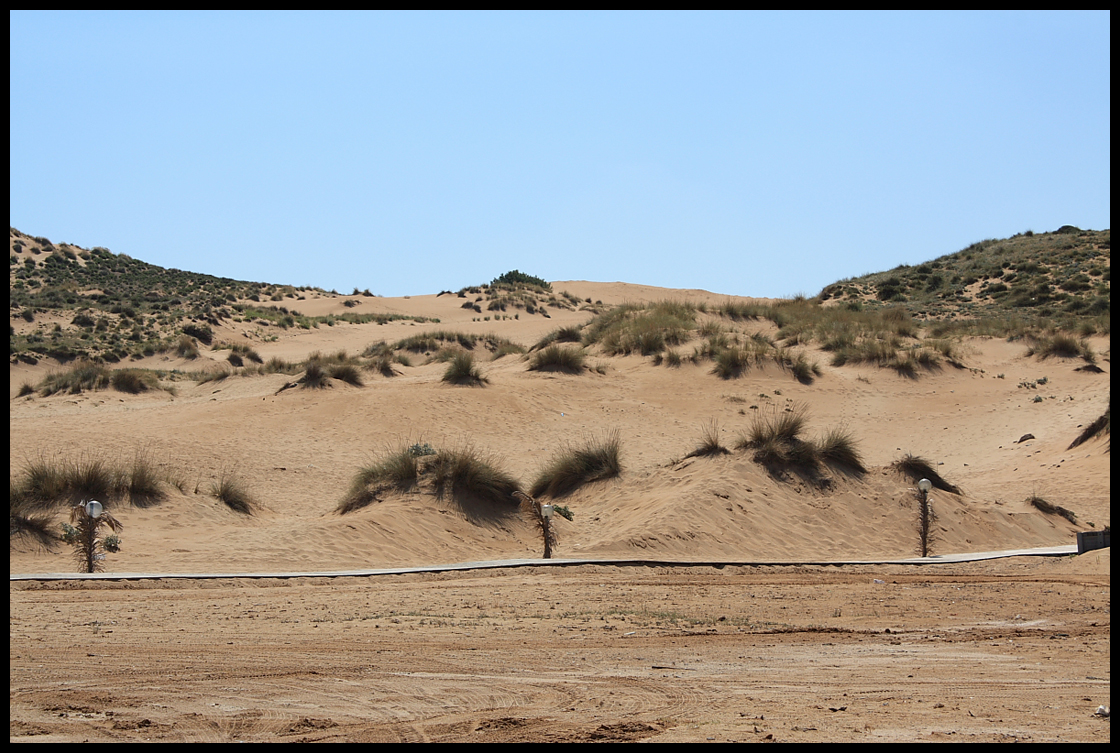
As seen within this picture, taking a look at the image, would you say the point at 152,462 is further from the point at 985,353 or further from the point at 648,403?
the point at 985,353

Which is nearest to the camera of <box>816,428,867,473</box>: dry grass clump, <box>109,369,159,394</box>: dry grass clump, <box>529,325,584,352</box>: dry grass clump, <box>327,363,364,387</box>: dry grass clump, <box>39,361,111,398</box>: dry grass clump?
<box>816,428,867,473</box>: dry grass clump

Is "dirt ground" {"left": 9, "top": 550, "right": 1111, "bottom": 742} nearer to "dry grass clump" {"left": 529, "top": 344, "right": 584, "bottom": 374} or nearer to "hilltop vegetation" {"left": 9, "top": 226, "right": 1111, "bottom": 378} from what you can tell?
"dry grass clump" {"left": 529, "top": 344, "right": 584, "bottom": 374}

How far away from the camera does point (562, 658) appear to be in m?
7.87

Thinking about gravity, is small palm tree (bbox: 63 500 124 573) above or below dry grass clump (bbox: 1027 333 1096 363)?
below

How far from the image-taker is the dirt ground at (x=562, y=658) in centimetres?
584

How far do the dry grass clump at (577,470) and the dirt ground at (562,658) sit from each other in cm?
590

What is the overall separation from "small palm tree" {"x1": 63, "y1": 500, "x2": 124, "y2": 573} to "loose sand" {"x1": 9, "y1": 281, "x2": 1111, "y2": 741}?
37 centimetres

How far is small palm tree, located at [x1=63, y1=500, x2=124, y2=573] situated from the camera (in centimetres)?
1216

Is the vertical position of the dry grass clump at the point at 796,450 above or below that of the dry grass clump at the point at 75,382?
below

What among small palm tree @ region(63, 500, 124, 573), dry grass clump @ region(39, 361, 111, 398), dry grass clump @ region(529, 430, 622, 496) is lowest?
small palm tree @ region(63, 500, 124, 573)

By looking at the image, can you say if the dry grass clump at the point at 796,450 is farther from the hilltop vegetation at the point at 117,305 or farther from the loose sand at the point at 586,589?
the hilltop vegetation at the point at 117,305

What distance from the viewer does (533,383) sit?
27.6 m

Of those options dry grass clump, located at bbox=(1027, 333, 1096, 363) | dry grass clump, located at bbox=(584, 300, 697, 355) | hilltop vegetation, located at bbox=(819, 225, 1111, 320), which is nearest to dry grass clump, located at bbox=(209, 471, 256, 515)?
dry grass clump, located at bbox=(584, 300, 697, 355)

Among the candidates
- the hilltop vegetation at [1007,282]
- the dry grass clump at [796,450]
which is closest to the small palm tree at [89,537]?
the dry grass clump at [796,450]
